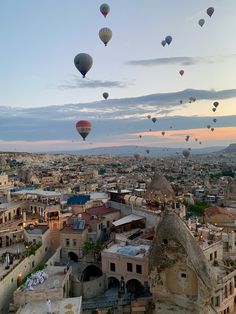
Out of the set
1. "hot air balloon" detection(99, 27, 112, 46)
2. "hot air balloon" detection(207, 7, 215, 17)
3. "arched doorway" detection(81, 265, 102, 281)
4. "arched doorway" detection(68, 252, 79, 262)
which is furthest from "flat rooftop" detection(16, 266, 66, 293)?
"hot air balloon" detection(207, 7, 215, 17)

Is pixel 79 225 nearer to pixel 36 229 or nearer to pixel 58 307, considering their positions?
pixel 36 229

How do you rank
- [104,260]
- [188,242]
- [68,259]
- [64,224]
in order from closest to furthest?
1. [188,242]
2. [104,260]
3. [68,259]
4. [64,224]

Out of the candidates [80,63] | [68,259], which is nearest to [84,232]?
[68,259]

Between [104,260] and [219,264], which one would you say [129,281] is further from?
[219,264]

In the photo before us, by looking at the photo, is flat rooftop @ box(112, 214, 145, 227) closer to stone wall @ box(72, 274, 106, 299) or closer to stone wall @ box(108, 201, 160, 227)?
stone wall @ box(108, 201, 160, 227)

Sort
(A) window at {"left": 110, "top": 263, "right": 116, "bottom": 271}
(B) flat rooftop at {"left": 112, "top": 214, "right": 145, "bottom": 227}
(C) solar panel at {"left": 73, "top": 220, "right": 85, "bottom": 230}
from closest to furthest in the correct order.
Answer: (A) window at {"left": 110, "top": 263, "right": 116, "bottom": 271}, (C) solar panel at {"left": 73, "top": 220, "right": 85, "bottom": 230}, (B) flat rooftop at {"left": 112, "top": 214, "right": 145, "bottom": 227}

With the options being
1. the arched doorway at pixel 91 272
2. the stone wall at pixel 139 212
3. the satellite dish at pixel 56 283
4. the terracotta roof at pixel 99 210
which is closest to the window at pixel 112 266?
the arched doorway at pixel 91 272

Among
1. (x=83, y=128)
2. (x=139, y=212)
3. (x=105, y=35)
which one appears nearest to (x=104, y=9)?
(x=105, y=35)
